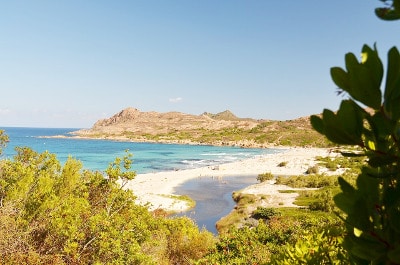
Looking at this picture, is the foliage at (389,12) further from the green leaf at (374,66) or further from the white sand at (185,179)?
the white sand at (185,179)

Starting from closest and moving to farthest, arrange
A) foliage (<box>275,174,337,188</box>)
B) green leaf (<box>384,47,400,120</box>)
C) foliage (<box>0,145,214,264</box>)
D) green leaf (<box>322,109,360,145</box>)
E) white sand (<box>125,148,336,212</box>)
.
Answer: green leaf (<box>384,47,400,120</box>), green leaf (<box>322,109,360,145</box>), foliage (<box>0,145,214,264</box>), white sand (<box>125,148,336,212</box>), foliage (<box>275,174,337,188</box>)

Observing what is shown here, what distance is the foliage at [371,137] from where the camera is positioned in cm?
106

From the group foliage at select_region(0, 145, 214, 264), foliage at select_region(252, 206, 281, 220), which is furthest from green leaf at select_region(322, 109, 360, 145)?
foliage at select_region(252, 206, 281, 220)

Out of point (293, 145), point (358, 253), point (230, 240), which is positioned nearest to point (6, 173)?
point (230, 240)

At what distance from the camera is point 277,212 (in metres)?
36.8

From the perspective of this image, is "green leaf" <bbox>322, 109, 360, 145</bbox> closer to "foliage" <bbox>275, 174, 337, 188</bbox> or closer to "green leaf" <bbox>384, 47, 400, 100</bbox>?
"green leaf" <bbox>384, 47, 400, 100</bbox>

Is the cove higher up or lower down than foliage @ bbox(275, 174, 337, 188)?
lower down

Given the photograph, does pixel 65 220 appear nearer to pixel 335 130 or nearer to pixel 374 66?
pixel 335 130

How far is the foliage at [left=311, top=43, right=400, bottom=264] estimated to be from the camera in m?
1.06

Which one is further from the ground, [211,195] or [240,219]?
[240,219]

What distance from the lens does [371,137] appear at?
1232 millimetres

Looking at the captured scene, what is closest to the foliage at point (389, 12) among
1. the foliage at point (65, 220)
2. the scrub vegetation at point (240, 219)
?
the scrub vegetation at point (240, 219)

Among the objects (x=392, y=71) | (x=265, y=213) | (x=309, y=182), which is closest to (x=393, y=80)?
(x=392, y=71)

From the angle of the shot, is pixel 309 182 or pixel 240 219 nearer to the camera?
pixel 240 219
